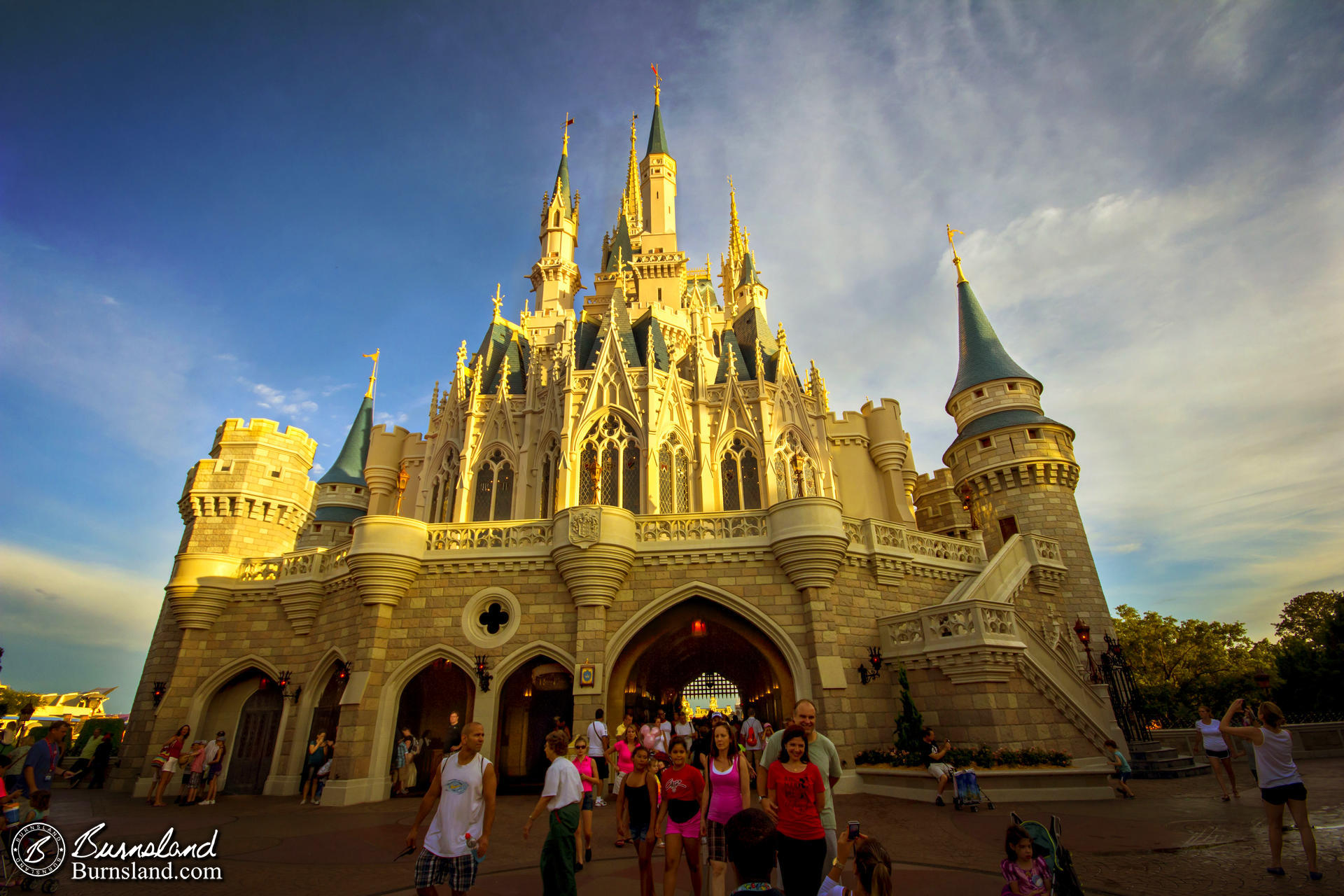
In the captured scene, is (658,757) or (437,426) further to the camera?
(437,426)

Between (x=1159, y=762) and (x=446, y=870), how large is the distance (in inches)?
693

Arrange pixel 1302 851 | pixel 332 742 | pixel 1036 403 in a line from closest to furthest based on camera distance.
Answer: pixel 1302 851 < pixel 332 742 < pixel 1036 403

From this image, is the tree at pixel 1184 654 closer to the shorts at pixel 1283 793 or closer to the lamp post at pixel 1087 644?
the lamp post at pixel 1087 644

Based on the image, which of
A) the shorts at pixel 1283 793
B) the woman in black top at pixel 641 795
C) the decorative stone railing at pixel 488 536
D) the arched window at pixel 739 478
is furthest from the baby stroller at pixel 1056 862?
the arched window at pixel 739 478

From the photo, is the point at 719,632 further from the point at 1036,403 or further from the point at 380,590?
the point at 1036,403

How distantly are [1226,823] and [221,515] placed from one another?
3068 centimetres

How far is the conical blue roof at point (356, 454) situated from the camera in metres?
30.6

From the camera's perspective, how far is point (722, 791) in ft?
16.9

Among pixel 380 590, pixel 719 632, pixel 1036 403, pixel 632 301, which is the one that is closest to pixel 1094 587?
pixel 1036 403

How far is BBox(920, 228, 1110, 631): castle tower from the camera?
23.1 meters

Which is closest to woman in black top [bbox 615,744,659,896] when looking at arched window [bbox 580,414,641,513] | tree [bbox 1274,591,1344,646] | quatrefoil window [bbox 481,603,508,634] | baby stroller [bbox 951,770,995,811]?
baby stroller [bbox 951,770,995,811]

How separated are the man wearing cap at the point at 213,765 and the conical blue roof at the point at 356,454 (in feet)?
55.1

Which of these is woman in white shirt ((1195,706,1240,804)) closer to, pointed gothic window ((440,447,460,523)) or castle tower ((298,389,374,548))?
pointed gothic window ((440,447,460,523))

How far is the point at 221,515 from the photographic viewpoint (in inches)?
1021
